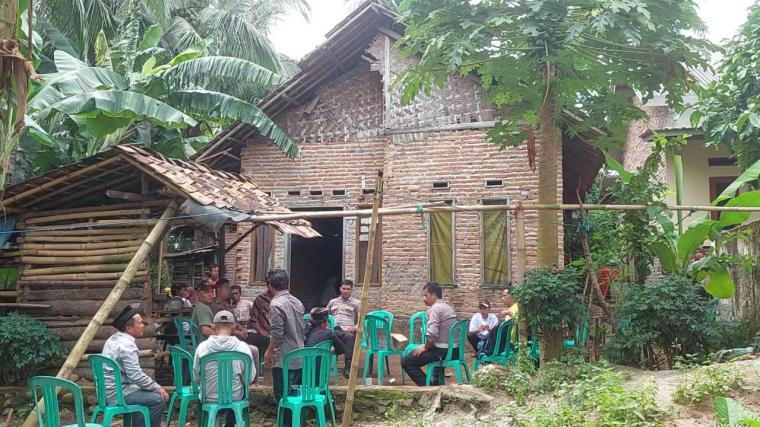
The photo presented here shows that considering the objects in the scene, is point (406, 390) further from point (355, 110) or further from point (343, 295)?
point (355, 110)

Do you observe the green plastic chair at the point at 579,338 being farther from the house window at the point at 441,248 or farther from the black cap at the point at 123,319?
the black cap at the point at 123,319

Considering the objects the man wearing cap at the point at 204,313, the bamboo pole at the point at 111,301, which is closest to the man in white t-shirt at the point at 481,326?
the man wearing cap at the point at 204,313

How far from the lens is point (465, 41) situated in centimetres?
637

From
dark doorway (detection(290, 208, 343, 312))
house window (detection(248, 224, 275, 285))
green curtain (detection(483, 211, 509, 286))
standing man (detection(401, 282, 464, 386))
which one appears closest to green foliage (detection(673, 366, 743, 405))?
standing man (detection(401, 282, 464, 386))

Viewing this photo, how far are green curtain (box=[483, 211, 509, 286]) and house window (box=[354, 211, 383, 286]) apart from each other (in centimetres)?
209

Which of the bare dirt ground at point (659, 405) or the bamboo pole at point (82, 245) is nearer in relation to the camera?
the bare dirt ground at point (659, 405)

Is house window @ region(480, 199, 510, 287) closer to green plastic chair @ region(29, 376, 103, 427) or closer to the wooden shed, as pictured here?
A: the wooden shed

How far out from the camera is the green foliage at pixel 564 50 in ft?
20.2

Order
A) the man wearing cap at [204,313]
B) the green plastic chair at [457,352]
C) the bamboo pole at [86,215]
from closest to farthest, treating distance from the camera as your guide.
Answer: the green plastic chair at [457,352]
the man wearing cap at [204,313]
the bamboo pole at [86,215]

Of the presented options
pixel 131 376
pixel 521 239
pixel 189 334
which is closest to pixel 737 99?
pixel 521 239

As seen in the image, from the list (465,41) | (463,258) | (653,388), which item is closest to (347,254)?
(463,258)

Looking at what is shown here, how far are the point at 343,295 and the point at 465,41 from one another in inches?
178

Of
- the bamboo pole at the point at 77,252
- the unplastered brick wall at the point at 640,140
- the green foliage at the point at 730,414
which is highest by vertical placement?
the unplastered brick wall at the point at 640,140

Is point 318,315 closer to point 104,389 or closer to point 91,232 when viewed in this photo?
point 104,389
